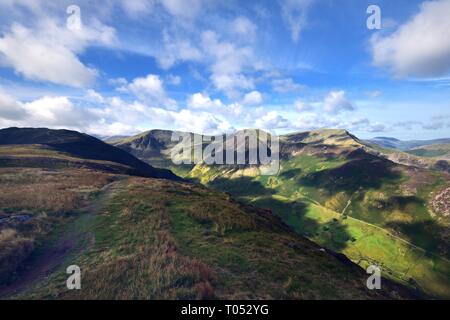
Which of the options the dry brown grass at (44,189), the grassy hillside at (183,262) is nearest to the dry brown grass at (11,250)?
the grassy hillside at (183,262)

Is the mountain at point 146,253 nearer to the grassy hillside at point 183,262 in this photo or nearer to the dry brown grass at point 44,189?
the grassy hillside at point 183,262

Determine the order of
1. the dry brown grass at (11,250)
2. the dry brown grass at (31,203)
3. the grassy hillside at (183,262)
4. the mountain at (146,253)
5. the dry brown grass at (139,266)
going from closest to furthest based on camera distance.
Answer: the dry brown grass at (139,266) < the grassy hillside at (183,262) < the mountain at (146,253) < the dry brown grass at (11,250) < the dry brown grass at (31,203)

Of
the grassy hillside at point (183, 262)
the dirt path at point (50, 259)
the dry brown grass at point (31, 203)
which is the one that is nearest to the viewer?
the grassy hillside at point (183, 262)

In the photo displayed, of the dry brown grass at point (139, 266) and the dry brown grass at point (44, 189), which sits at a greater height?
the dry brown grass at point (44, 189)
